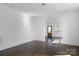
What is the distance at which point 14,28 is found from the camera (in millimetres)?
1172

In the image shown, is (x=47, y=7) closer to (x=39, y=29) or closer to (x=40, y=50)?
(x=39, y=29)

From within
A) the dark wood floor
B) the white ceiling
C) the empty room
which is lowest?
the dark wood floor

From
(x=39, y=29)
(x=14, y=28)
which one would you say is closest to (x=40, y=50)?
(x=39, y=29)

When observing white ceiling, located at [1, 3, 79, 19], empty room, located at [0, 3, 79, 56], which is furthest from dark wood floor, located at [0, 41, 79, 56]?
white ceiling, located at [1, 3, 79, 19]

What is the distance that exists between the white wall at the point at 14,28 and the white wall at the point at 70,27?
317mm

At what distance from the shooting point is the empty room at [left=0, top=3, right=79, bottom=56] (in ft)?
3.68

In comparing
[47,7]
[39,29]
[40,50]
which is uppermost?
[47,7]

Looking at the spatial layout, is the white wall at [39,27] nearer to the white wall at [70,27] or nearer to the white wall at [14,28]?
the white wall at [14,28]

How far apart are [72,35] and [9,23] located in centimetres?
78

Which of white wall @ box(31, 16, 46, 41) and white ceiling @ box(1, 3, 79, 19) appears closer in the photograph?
white ceiling @ box(1, 3, 79, 19)

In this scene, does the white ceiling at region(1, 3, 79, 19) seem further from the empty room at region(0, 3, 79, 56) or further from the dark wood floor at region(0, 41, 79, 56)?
the dark wood floor at region(0, 41, 79, 56)

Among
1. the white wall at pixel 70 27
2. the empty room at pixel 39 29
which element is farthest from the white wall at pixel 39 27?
the white wall at pixel 70 27

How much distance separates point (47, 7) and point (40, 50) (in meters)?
0.53

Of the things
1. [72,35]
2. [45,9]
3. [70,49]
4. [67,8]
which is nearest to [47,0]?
[45,9]
